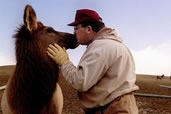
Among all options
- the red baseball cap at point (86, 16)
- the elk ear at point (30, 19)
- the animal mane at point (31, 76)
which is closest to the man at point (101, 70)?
the red baseball cap at point (86, 16)

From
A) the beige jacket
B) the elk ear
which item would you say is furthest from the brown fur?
the beige jacket

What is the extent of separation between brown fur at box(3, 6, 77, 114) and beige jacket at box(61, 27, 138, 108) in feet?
2.17

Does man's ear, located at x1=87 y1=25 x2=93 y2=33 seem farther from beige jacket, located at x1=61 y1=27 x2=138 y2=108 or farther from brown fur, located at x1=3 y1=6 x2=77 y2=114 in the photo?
brown fur, located at x1=3 y1=6 x2=77 y2=114

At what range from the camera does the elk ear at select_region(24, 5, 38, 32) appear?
3172 mm

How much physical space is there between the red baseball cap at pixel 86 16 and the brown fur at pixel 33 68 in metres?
0.64

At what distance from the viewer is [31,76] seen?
3.30m

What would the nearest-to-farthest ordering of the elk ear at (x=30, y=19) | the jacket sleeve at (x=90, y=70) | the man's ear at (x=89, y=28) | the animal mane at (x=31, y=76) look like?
the jacket sleeve at (x=90, y=70) < the man's ear at (x=89, y=28) < the elk ear at (x=30, y=19) < the animal mane at (x=31, y=76)

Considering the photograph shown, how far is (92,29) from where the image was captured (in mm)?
2789

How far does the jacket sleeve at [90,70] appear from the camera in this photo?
2516 mm

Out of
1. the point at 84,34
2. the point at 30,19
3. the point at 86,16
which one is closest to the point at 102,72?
the point at 84,34

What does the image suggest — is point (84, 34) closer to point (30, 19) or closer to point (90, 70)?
point (90, 70)

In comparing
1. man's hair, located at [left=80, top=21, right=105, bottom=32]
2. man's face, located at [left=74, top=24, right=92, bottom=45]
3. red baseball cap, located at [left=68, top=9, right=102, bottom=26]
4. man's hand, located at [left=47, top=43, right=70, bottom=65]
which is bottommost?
man's hand, located at [left=47, top=43, right=70, bottom=65]

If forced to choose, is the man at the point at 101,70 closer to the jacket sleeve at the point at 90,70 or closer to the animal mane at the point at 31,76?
the jacket sleeve at the point at 90,70

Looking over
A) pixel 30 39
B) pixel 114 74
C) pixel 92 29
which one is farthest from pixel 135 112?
pixel 30 39
